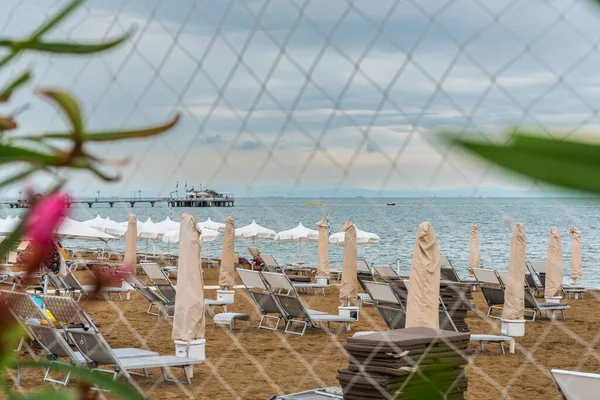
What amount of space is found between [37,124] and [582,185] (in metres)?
1.84

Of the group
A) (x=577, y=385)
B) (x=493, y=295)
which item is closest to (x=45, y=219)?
(x=577, y=385)

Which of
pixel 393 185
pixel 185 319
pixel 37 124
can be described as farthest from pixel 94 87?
pixel 185 319

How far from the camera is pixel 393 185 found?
180cm

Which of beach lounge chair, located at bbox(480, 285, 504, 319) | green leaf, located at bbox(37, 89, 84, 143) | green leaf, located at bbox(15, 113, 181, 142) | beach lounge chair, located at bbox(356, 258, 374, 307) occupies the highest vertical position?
beach lounge chair, located at bbox(356, 258, 374, 307)

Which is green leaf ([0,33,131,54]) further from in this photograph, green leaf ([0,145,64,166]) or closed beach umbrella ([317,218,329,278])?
closed beach umbrella ([317,218,329,278])

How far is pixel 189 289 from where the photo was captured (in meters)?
8.58

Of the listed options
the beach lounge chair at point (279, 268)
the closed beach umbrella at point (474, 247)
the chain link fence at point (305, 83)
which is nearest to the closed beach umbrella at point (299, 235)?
the beach lounge chair at point (279, 268)

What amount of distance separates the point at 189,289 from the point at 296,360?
4.78 feet

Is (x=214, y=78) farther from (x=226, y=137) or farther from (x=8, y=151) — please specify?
(x=8, y=151)

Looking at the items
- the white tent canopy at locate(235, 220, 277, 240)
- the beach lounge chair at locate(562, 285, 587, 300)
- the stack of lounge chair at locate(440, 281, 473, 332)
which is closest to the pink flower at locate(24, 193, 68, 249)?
the stack of lounge chair at locate(440, 281, 473, 332)

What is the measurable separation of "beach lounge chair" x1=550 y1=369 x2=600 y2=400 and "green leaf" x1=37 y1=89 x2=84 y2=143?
4.63m

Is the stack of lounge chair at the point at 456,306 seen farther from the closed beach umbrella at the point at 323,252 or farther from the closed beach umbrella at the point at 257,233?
the closed beach umbrella at the point at 257,233

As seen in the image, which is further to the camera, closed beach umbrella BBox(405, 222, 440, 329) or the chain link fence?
A: closed beach umbrella BBox(405, 222, 440, 329)

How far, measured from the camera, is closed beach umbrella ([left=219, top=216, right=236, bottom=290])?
572 inches
